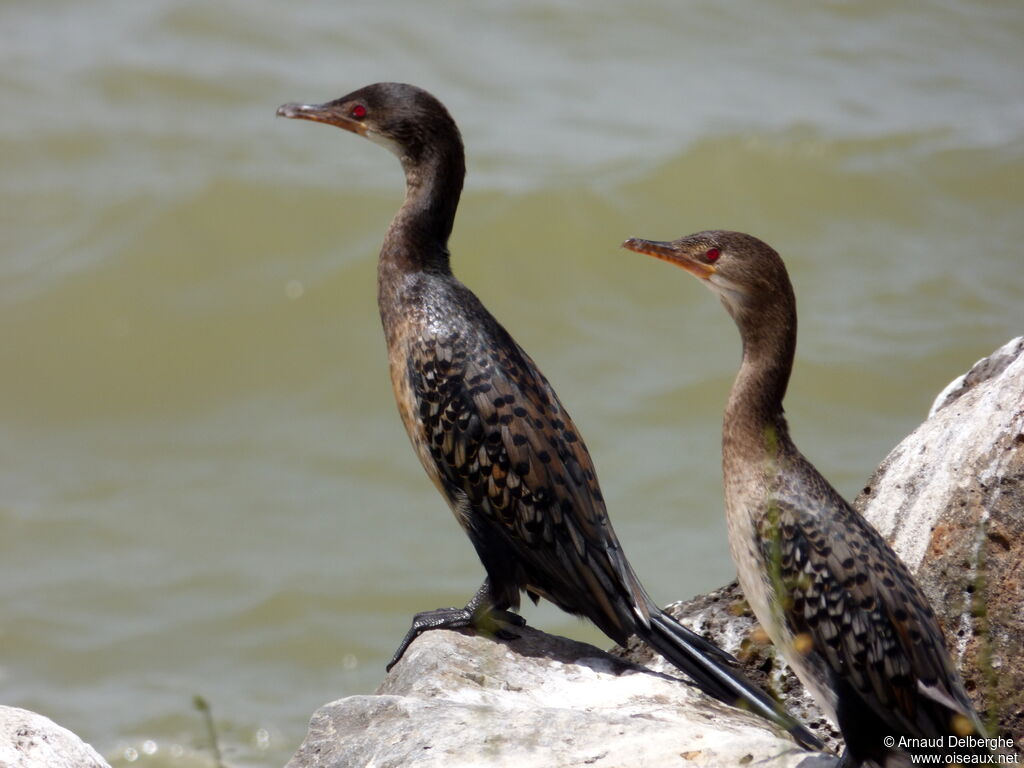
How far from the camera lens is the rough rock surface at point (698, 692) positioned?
4.27 m

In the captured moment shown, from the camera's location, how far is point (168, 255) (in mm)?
14289

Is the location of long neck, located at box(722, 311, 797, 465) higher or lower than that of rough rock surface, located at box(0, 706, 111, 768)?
higher

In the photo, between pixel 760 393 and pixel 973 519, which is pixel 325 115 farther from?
pixel 973 519

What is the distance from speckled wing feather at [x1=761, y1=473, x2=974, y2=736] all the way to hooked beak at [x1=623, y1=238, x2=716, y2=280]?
2.91 feet

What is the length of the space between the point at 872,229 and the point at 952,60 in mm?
3367

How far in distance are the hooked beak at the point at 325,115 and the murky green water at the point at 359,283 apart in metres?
4.33

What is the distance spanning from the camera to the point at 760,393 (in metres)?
4.96

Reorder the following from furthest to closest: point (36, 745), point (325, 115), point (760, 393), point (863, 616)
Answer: point (325, 115) → point (760, 393) → point (36, 745) → point (863, 616)

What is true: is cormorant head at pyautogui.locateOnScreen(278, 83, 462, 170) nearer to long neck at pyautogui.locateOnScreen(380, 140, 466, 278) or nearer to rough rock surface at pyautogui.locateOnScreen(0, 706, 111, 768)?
long neck at pyautogui.locateOnScreen(380, 140, 466, 278)

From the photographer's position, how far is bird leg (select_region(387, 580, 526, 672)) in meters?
5.44

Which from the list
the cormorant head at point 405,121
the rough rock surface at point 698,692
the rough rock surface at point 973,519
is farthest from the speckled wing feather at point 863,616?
the cormorant head at point 405,121

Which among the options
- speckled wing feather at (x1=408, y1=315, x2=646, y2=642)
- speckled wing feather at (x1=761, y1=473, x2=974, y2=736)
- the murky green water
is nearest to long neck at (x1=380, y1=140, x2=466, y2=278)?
speckled wing feather at (x1=408, y1=315, x2=646, y2=642)

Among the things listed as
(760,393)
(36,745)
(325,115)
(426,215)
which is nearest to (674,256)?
(760,393)

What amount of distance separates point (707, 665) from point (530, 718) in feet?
2.73
